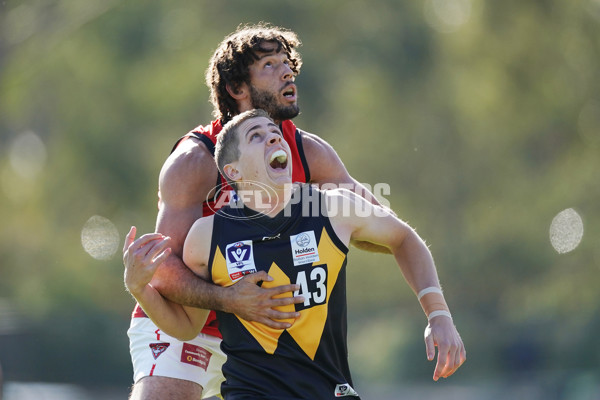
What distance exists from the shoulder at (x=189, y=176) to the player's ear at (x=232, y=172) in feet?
1.66

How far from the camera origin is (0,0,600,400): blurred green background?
20.2 meters

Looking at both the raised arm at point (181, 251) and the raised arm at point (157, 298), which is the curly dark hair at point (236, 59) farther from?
the raised arm at point (157, 298)

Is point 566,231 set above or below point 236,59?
Result: above

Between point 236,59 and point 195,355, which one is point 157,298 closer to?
point 195,355

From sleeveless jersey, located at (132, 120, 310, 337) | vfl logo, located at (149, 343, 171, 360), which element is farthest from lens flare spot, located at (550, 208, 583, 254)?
vfl logo, located at (149, 343, 171, 360)

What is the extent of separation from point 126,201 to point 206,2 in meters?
5.31

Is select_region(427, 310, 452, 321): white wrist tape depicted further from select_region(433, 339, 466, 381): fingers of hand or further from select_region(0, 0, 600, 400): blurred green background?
select_region(0, 0, 600, 400): blurred green background

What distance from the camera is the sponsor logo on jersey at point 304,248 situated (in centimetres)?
412

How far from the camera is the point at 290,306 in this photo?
4.11 m

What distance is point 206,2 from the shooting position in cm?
2281

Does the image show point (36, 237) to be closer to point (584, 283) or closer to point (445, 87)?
point (445, 87)

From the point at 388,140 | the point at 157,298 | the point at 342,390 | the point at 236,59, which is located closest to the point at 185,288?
the point at 157,298

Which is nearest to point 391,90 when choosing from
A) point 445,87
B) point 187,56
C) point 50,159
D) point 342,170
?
point 445,87

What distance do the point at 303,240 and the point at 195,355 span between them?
1.27 meters
